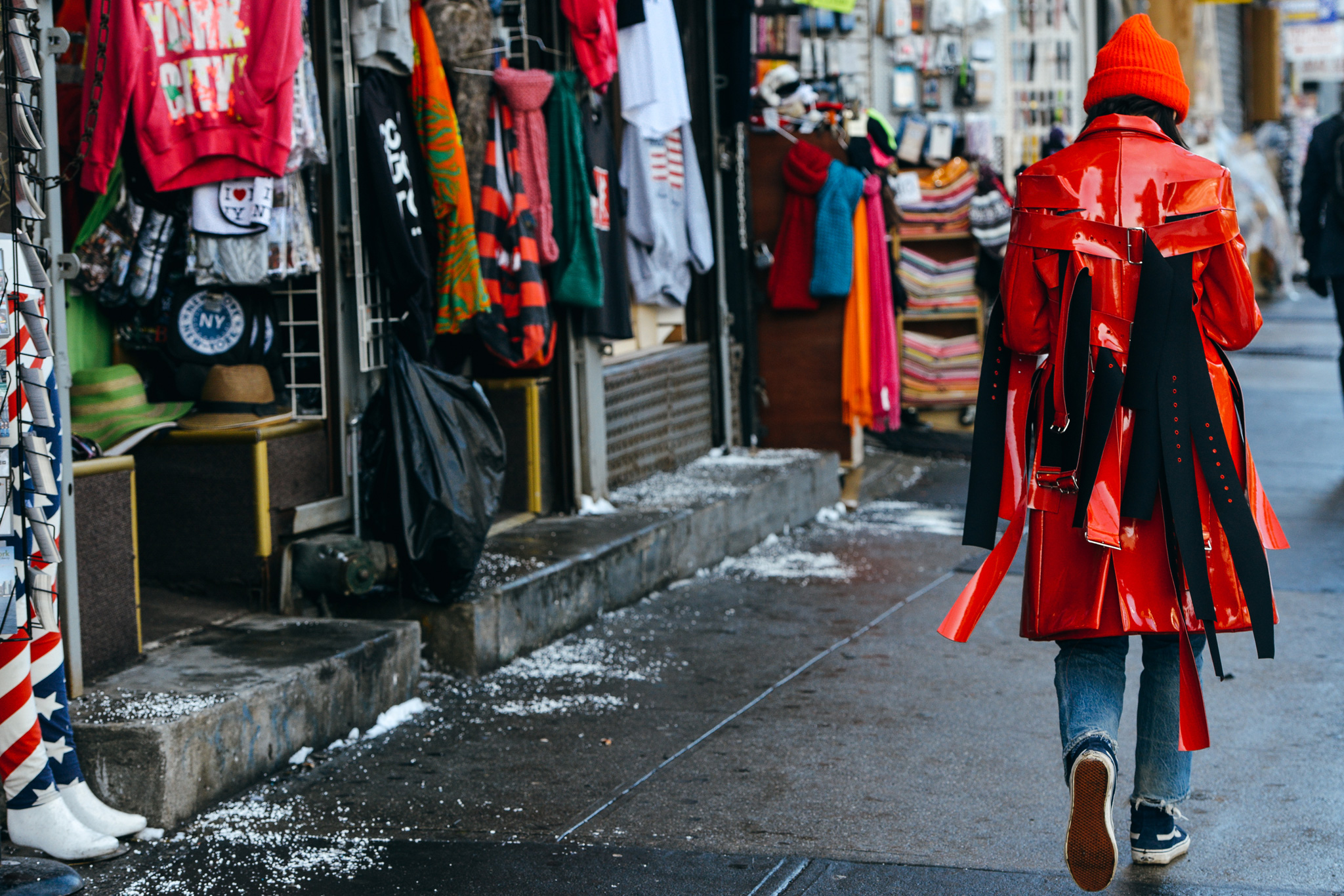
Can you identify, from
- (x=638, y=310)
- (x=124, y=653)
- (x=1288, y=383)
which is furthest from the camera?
(x=1288, y=383)

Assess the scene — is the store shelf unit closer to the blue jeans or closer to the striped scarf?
the striped scarf

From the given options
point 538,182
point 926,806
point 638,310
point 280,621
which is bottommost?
point 926,806

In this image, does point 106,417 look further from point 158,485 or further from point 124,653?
point 124,653

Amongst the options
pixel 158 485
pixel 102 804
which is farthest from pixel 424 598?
pixel 102 804

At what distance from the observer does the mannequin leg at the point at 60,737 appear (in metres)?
3.71

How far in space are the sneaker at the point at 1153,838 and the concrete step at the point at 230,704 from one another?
2.25 m

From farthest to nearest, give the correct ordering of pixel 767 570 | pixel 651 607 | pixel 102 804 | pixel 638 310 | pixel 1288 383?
pixel 1288 383 < pixel 638 310 < pixel 767 570 < pixel 651 607 < pixel 102 804

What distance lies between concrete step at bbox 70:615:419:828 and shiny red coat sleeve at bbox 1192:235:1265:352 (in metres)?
Answer: 2.59

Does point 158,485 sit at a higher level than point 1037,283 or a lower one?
lower

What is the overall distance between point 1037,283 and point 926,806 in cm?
141

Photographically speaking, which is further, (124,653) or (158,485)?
(158,485)

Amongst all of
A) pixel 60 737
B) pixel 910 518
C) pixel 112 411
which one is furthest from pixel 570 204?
pixel 60 737

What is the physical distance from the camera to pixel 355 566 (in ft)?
16.9

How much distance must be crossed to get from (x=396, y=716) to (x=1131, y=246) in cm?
271
